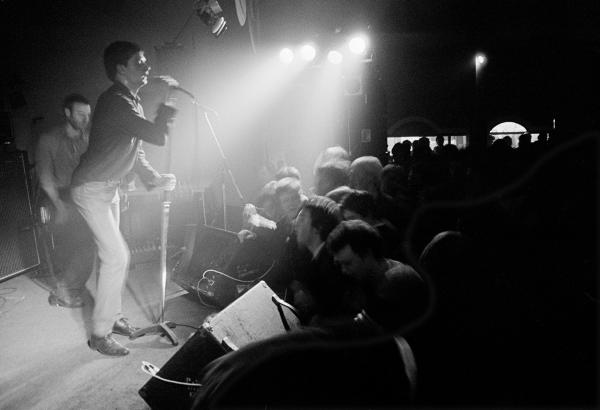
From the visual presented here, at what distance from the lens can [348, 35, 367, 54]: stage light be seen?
657 cm

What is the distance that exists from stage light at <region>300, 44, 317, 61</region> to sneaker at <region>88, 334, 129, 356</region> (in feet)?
17.6

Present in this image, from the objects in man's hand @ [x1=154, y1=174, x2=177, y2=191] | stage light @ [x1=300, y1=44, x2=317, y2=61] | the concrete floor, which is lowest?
the concrete floor

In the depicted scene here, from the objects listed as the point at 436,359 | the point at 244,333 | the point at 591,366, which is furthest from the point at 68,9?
the point at 591,366

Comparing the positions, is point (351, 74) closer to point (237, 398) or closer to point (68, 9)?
point (68, 9)

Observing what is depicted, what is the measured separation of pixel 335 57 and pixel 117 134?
4959mm

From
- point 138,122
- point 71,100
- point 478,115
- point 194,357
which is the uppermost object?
point 478,115

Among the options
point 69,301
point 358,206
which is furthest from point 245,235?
point 69,301

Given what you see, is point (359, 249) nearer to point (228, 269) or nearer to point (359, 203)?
point (359, 203)

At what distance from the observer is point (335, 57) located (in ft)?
22.3

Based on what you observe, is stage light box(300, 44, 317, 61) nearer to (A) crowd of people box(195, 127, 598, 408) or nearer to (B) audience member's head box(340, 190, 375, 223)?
(A) crowd of people box(195, 127, 598, 408)

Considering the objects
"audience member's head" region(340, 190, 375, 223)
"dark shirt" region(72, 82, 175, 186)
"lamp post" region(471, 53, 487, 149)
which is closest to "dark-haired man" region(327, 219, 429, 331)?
"audience member's head" region(340, 190, 375, 223)

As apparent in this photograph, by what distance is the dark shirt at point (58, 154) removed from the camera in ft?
13.1

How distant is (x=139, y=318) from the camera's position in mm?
3438

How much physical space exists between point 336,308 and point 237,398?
1464 mm
